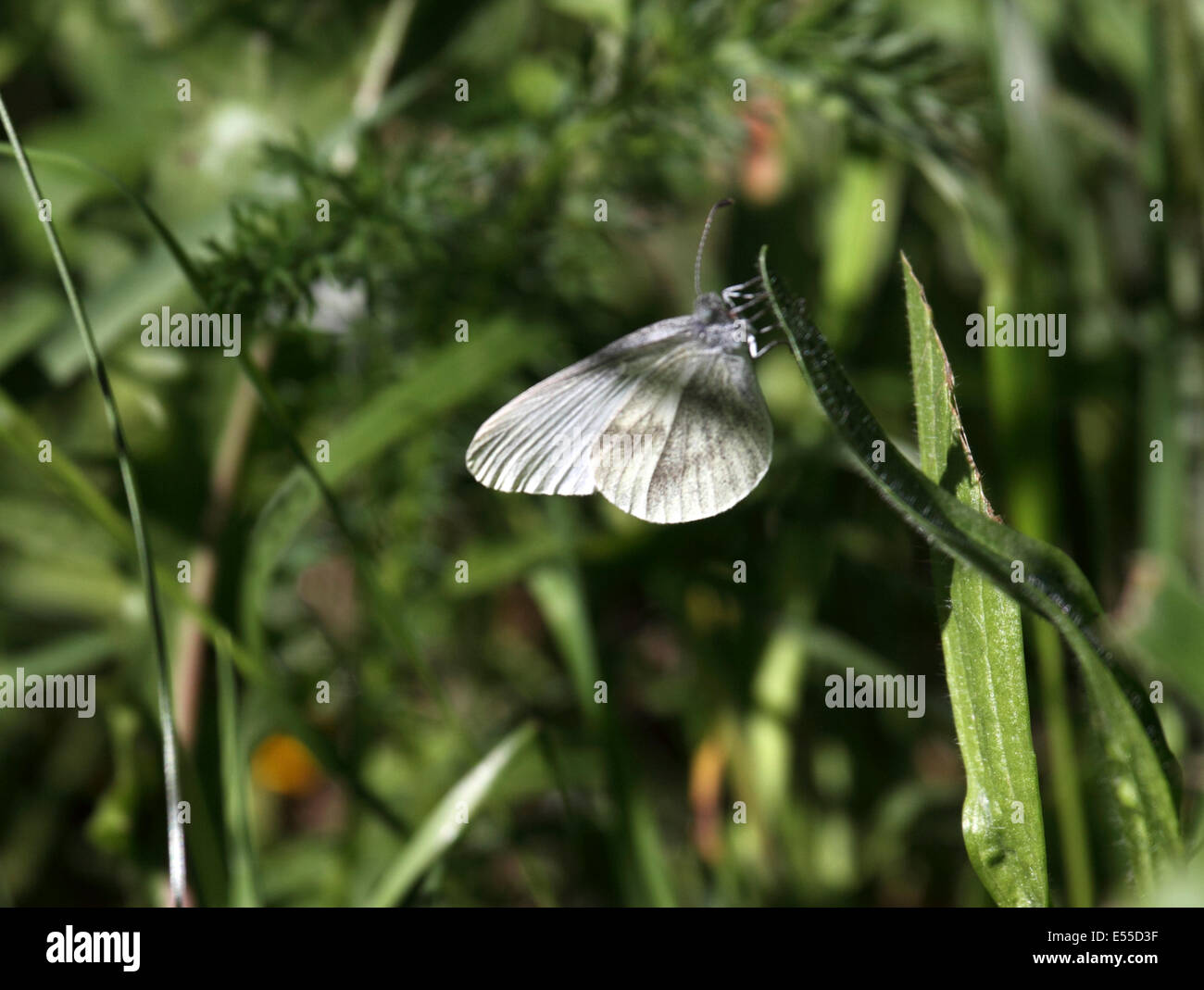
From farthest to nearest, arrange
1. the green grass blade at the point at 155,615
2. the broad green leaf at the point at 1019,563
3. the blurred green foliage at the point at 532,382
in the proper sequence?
1. the blurred green foliage at the point at 532,382
2. the green grass blade at the point at 155,615
3. the broad green leaf at the point at 1019,563

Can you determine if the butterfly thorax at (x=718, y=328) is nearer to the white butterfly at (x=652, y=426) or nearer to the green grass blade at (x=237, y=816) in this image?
the white butterfly at (x=652, y=426)

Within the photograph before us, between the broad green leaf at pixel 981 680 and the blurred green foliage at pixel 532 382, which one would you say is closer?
the broad green leaf at pixel 981 680

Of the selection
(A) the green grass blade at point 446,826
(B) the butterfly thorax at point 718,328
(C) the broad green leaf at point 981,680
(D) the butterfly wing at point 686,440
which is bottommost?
(A) the green grass blade at point 446,826

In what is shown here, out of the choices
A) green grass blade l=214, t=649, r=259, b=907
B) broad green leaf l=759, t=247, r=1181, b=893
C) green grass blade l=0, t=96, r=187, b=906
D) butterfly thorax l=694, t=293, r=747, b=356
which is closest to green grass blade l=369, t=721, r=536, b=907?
green grass blade l=214, t=649, r=259, b=907

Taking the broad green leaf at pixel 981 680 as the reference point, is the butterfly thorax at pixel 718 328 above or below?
above

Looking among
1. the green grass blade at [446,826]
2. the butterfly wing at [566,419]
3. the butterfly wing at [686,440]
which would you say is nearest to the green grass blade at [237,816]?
the green grass blade at [446,826]
